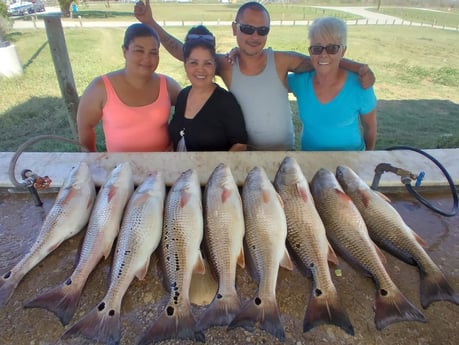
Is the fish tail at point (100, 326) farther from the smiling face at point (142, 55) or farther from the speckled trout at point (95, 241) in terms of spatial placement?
the smiling face at point (142, 55)

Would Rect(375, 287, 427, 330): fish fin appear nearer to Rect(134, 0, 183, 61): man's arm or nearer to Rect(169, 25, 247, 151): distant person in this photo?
Rect(169, 25, 247, 151): distant person

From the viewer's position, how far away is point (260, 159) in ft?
9.06

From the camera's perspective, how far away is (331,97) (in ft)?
9.53

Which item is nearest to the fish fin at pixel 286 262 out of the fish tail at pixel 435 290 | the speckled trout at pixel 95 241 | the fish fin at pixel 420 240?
the fish tail at pixel 435 290

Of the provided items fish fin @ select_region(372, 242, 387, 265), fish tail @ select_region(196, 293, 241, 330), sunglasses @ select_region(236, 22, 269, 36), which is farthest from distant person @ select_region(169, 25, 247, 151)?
fish tail @ select_region(196, 293, 241, 330)

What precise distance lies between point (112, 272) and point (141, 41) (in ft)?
6.53

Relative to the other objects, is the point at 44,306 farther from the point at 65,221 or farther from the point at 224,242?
the point at 224,242

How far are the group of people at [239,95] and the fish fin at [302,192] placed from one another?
0.92 meters

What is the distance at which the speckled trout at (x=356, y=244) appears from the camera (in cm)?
158

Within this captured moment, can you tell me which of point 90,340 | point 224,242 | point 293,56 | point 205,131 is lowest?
point 90,340

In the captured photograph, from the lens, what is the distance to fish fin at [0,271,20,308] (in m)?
1.68


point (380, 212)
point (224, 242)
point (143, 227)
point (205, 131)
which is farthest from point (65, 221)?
point (380, 212)

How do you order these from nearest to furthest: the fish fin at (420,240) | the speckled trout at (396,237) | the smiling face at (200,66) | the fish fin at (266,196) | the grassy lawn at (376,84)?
the speckled trout at (396,237) < the fish fin at (420,240) < the fish fin at (266,196) < the smiling face at (200,66) < the grassy lawn at (376,84)

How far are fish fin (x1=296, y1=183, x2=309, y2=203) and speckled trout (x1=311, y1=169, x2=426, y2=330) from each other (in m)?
0.12
